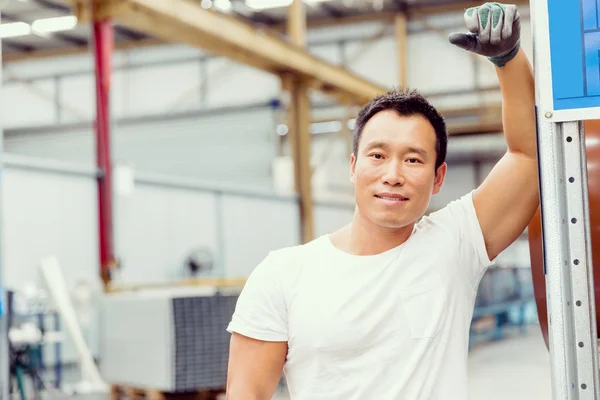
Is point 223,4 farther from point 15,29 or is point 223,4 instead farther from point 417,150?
point 417,150

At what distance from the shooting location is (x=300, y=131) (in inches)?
419

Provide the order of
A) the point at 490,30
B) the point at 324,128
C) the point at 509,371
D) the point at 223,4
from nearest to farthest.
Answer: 1. the point at 490,30
2. the point at 509,371
3. the point at 223,4
4. the point at 324,128

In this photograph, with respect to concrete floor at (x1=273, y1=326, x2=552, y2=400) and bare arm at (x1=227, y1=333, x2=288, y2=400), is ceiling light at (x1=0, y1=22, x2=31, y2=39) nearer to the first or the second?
concrete floor at (x1=273, y1=326, x2=552, y2=400)

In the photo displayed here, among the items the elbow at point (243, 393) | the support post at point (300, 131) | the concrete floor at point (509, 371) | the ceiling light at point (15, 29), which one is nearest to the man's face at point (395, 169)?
the elbow at point (243, 393)

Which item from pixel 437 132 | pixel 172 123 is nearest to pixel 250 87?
pixel 172 123

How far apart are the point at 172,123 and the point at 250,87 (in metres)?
2.72

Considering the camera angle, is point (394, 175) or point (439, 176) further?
point (439, 176)

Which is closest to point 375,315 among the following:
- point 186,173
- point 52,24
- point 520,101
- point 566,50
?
point 520,101

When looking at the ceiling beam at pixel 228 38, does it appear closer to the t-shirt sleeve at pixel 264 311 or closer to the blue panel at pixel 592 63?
the t-shirt sleeve at pixel 264 311

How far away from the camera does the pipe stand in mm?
7566

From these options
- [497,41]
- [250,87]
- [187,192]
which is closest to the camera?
[497,41]

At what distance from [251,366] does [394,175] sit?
0.55 meters

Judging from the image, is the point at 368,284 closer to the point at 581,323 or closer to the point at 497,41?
the point at 581,323

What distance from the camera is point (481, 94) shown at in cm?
1631
